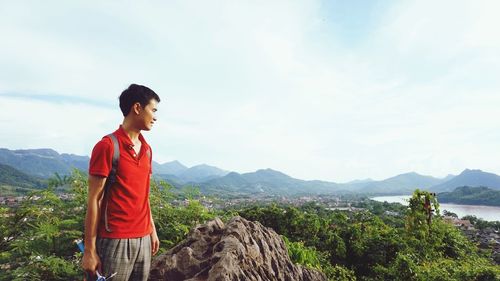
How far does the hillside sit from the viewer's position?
4092 inches

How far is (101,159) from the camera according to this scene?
2648 mm

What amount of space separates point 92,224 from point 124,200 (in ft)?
0.96

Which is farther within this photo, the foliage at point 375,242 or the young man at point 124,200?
the foliage at point 375,242

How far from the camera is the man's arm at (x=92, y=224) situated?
2.62 metres

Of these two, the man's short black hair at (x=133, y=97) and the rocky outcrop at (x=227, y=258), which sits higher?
the man's short black hair at (x=133, y=97)

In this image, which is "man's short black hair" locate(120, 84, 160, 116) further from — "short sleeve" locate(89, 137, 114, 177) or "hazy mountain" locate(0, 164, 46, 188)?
"hazy mountain" locate(0, 164, 46, 188)

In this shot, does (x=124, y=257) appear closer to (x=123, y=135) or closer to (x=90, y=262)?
(x=90, y=262)

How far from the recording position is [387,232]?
1073cm

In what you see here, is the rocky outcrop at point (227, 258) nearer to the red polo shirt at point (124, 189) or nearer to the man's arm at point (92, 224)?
the red polo shirt at point (124, 189)

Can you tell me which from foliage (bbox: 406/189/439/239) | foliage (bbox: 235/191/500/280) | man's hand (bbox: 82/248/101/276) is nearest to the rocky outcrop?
man's hand (bbox: 82/248/101/276)

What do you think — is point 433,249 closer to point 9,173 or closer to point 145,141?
point 145,141

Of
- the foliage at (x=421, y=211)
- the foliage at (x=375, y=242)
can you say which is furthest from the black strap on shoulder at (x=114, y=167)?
the foliage at (x=421, y=211)

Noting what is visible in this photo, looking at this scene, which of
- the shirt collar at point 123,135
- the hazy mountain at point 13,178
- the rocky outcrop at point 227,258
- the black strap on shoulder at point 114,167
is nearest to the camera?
the black strap on shoulder at point 114,167

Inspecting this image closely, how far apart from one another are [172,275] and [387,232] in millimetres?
8755
